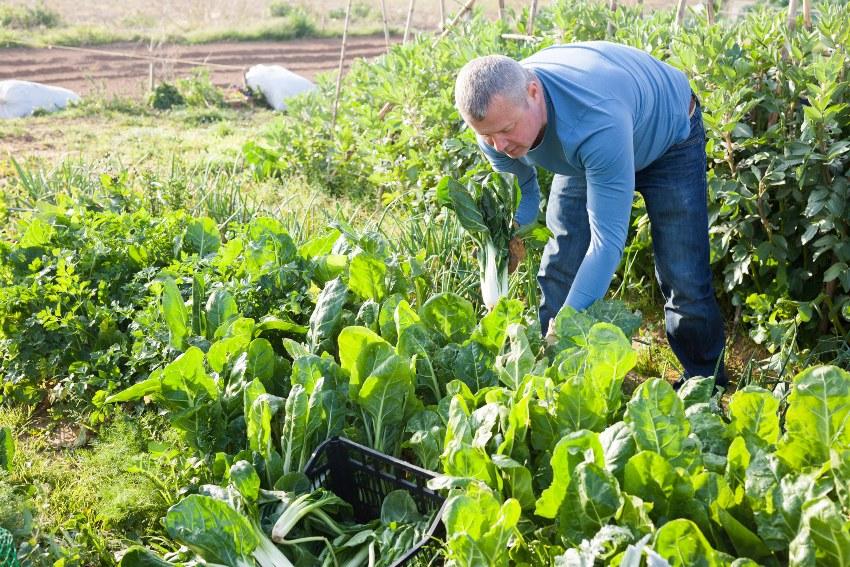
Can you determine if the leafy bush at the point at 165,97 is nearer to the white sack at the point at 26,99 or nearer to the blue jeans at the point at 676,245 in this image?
the white sack at the point at 26,99

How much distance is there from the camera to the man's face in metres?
2.28

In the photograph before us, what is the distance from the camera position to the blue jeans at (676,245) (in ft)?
9.45

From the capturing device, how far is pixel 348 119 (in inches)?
229

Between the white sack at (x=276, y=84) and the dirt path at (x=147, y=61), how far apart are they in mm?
899

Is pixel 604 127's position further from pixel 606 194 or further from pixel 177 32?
pixel 177 32

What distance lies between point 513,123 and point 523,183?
754 millimetres

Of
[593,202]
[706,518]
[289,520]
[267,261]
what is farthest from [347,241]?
[706,518]

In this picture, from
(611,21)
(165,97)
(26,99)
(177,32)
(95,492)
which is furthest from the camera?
(177,32)

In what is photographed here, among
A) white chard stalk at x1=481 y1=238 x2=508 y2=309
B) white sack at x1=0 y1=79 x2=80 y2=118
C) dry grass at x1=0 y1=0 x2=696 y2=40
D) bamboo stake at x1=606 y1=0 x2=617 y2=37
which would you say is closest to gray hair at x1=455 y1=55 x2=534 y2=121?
white chard stalk at x1=481 y1=238 x2=508 y2=309

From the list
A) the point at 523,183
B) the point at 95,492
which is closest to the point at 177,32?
the point at 523,183

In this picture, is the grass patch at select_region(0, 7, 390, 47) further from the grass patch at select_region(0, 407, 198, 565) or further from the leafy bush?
the grass patch at select_region(0, 407, 198, 565)

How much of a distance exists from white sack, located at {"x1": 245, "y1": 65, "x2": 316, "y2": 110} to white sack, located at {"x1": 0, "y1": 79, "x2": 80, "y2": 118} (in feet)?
7.22

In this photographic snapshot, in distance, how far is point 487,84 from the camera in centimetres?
223

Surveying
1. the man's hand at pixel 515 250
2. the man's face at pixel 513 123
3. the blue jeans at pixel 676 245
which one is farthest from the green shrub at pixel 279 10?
the man's face at pixel 513 123
